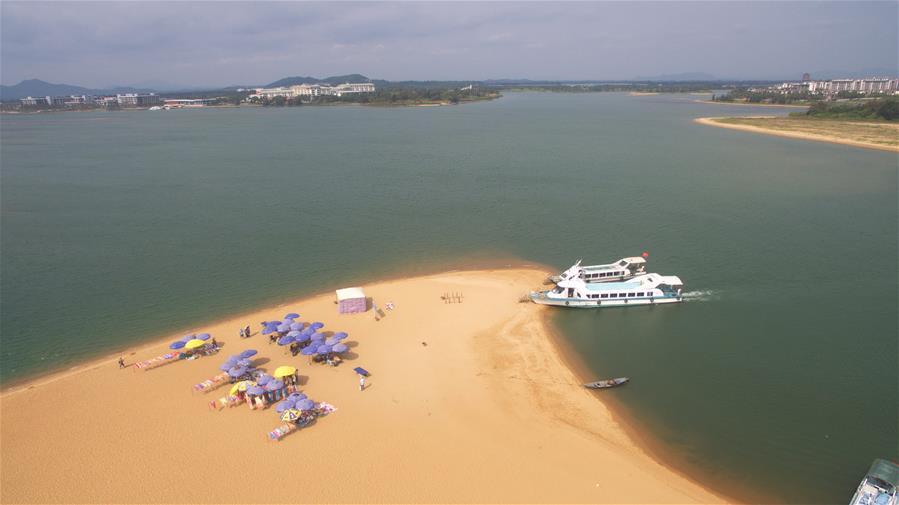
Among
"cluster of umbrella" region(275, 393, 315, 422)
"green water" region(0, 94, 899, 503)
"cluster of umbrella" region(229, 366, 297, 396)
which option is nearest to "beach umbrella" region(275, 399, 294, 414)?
"cluster of umbrella" region(275, 393, 315, 422)

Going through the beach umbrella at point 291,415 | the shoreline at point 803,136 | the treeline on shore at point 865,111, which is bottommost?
the beach umbrella at point 291,415

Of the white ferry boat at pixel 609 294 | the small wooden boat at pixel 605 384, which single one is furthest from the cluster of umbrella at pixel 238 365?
the white ferry boat at pixel 609 294

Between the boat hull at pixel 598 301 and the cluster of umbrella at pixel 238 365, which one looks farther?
the boat hull at pixel 598 301

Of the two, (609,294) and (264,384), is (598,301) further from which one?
(264,384)

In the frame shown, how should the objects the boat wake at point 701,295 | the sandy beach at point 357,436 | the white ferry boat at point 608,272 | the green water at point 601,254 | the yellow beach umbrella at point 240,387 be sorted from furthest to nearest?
the white ferry boat at point 608,272 → the boat wake at point 701,295 → the green water at point 601,254 → the yellow beach umbrella at point 240,387 → the sandy beach at point 357,436

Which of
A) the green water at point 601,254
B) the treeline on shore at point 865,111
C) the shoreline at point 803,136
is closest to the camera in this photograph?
the green water at point 601,254

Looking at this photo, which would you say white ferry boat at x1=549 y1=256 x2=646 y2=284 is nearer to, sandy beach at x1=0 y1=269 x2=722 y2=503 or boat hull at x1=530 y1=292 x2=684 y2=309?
boat hull at x1=530 y1=292 x2=684 y2=309

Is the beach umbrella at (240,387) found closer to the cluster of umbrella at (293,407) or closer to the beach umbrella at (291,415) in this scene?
the cluster of umbrella at (293,407)

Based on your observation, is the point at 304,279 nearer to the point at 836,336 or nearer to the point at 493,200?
the point at 493,200
